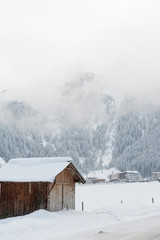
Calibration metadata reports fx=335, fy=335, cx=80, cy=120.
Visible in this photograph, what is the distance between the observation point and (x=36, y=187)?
26.5 m

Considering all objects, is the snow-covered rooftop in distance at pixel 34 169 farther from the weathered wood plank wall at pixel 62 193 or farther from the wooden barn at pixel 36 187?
the weathered wood plank wall at pixel 62 193

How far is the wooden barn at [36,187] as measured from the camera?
26.3 metres

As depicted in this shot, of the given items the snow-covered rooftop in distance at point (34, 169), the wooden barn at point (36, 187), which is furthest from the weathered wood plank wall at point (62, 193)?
the snow-covered rooftop in distance at point (34, 169)

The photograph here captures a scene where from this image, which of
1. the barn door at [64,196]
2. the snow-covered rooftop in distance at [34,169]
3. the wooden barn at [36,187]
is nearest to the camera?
the wooden barn at [36,187]

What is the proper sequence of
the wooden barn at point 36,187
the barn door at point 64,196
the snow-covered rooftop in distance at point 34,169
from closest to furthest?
1. the wooden barn at point 36,187
2. the snow-covered rooftop in distance at point 34,169
3. the barn door at point 64,196

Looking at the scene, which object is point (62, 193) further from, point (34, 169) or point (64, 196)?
point (34, 169)

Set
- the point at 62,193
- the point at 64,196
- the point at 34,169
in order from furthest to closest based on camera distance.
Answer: the point at 64,196
the point at 62,193
the point at 34,169

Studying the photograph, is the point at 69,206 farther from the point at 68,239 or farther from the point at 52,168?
the point at 68,239

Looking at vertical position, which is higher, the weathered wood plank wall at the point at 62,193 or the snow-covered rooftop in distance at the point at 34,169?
the snow-covered rooftop in distance at the point at 34,169

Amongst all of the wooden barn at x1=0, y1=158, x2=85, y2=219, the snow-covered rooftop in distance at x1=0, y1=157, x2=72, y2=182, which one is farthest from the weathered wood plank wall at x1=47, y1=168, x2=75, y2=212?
the snow-covered rooftop in distance at x1=0, y1=157, x2=72, y2=182

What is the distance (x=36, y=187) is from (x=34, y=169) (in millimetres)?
2412

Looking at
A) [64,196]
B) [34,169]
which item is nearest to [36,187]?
[34,169]

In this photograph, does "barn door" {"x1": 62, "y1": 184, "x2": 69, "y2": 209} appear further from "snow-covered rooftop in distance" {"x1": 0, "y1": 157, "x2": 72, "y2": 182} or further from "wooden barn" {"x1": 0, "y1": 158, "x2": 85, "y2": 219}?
"snow-covered rooftop in distance" {"x1": 0, "y1": 157, "x2": 72, "y2": 182}

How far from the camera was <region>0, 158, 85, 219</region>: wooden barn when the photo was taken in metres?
26.3
